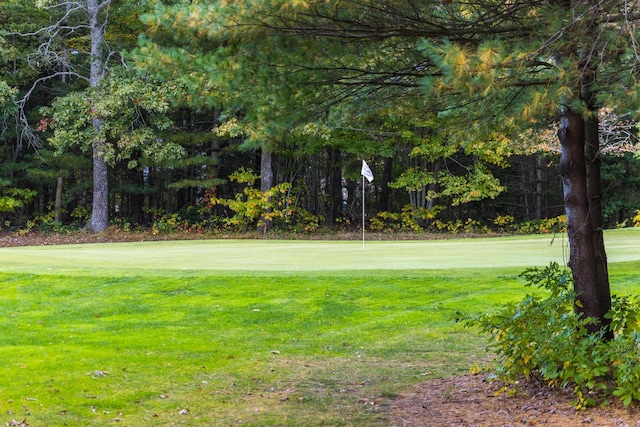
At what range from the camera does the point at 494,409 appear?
6176 mm

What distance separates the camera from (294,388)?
7289 mm

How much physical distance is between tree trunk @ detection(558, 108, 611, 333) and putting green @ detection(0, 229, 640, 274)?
6.11 meters

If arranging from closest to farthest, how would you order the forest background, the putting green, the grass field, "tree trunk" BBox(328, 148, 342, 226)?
the grass field → the putting green → the forest background → "tree trunk" BBox(328, 148, 342, 226)

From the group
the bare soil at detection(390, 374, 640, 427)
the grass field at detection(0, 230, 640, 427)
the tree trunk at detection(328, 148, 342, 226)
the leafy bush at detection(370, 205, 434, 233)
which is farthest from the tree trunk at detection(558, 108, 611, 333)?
the tree trunk at detection(328, 148, 342, 226)

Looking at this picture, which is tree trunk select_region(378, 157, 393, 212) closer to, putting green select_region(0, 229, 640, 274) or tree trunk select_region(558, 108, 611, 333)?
putting green select_region(0, 229, 640, 274)

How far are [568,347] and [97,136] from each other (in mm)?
22732

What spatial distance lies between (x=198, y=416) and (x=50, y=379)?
1.70 meters

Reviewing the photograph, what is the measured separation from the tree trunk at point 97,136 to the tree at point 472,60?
2142cm

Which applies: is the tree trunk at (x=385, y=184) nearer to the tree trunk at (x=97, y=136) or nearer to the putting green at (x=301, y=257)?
the tree trunk at (x=97, y=136)

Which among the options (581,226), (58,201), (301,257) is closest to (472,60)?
(581,226)

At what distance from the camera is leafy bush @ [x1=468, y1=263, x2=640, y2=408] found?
18.1ft

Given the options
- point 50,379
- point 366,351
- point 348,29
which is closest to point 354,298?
point 366,351

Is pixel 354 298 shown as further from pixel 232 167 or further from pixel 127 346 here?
pixel 232 167

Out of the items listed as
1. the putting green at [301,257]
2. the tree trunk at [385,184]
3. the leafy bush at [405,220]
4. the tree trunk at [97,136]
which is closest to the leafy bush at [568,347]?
the putting green at [301,257]
